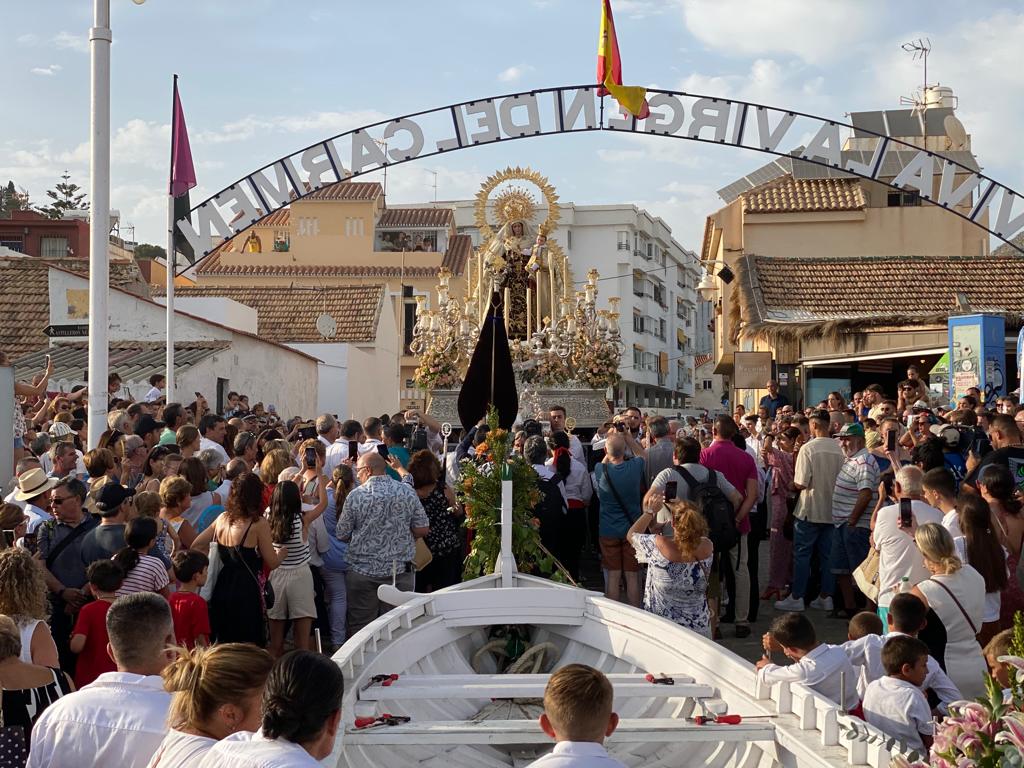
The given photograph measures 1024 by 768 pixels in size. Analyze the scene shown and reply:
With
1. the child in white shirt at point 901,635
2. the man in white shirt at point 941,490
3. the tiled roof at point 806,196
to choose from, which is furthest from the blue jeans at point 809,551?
the tiled roof at point 806,196

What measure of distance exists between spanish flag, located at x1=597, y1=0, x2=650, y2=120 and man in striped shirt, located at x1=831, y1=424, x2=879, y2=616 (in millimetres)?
7410

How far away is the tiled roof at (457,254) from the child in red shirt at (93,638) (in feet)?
155

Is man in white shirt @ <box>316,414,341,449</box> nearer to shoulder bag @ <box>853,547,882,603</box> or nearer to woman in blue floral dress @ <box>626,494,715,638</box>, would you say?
woman in blue floral dress @ <box>626,494,715,638</box>

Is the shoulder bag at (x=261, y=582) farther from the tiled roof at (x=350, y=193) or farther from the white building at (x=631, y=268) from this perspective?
the white building at (x=631, y=268)

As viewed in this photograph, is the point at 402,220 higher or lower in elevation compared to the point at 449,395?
higher

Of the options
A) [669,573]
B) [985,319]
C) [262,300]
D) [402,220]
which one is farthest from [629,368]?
[669,573]

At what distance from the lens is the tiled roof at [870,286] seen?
2517 centimetres

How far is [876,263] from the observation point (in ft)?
89.7

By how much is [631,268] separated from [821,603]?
5540cm

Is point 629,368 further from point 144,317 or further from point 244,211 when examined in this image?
point 244,211

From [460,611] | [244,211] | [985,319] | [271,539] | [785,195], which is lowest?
[460,611]

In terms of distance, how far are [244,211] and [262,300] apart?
67.1 feet

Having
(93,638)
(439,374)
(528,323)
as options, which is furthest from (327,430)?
(528,323)

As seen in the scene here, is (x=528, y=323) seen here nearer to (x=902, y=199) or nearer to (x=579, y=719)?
(x=902, y=199)
